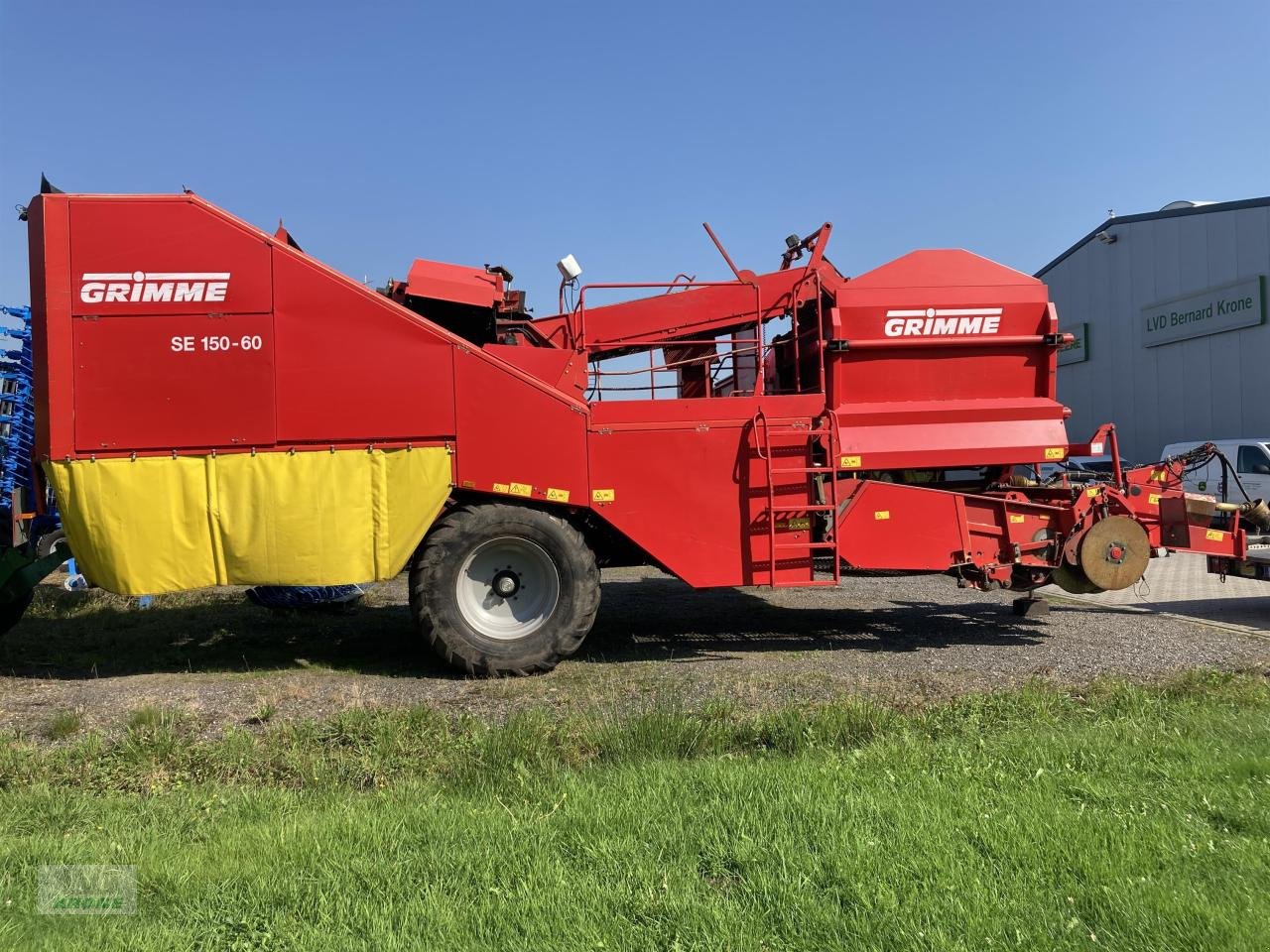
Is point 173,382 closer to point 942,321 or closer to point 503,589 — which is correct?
point 503,589

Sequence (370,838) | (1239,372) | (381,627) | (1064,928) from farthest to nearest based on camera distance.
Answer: (1239,372) < (381,627) < (370,838) < (1064,928)

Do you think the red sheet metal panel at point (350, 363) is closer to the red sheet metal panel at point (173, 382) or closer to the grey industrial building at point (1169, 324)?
the red sheet metal panel at point (173, 382)

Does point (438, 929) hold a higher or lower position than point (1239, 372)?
lower

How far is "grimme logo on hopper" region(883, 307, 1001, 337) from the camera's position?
23.7ft

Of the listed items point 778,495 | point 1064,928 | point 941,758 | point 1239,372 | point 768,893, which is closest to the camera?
point 1064,928

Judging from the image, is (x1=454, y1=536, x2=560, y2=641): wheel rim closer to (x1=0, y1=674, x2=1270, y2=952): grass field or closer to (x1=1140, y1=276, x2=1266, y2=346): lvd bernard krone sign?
(x1=0, y1=674, x2=1270, y2=952): grass field

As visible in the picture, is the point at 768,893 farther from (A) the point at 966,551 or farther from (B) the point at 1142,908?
(A) the point at 966,551

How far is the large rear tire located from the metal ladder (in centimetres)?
147

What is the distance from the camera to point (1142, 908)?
9.07 ft

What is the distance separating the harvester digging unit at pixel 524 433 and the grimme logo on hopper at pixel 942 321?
21 mm

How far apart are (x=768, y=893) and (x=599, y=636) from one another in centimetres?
520

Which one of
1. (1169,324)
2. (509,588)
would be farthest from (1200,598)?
(1169,324)

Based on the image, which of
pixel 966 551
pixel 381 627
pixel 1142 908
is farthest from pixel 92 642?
pixel 1142 908

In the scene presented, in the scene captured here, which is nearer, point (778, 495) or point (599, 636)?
point (778, 495)
